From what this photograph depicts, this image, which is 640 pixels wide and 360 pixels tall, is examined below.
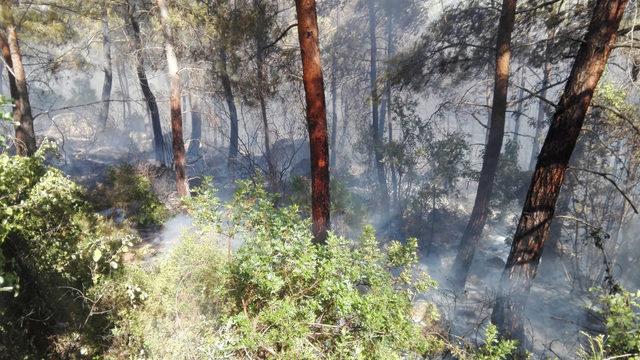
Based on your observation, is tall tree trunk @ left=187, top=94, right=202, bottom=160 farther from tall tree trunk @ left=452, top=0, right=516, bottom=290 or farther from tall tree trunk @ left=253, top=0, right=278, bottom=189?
tall tree trunk @ left=452, top=0, right=516, bottom=290

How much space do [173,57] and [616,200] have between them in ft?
48.2

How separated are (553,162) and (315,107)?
345 centimetres

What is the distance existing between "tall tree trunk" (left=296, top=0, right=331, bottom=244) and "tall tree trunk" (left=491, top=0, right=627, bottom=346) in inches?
119

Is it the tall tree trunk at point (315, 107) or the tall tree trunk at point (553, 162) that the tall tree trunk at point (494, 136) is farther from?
the tall tree trunk at point (315, 107)

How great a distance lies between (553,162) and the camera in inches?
206

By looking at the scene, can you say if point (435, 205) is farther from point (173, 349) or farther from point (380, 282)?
point (173, 349)

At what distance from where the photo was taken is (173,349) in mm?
3922

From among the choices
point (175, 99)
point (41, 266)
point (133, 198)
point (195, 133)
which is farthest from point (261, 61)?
point (195, 133)

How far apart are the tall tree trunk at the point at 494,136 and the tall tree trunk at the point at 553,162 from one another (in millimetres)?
3344

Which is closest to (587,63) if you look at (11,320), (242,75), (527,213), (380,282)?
(527,213)

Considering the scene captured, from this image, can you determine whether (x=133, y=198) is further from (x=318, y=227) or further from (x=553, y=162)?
(x=553, y=162)

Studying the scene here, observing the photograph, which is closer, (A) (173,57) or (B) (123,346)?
(B) (123,346)

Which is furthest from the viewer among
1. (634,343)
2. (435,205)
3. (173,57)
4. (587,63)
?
(435,205)

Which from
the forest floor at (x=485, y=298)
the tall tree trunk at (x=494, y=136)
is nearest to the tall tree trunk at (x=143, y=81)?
the forest floor at (x=485, y=298)
